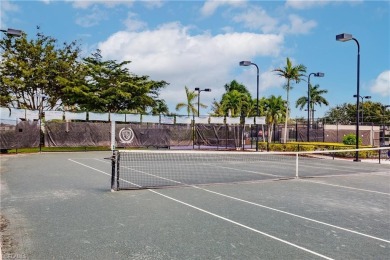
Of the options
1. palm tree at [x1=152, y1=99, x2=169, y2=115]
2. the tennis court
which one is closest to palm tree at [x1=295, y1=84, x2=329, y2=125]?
palm tree at [x1=152, y1=99, x2=169, y2=115]

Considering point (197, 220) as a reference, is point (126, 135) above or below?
above

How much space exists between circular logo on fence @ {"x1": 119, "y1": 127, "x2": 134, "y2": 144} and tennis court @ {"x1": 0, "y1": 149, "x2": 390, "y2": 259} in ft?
59.8

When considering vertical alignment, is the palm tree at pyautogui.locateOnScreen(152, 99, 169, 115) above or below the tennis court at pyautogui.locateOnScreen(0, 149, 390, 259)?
above

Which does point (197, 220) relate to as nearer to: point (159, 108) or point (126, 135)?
point (126, 135)

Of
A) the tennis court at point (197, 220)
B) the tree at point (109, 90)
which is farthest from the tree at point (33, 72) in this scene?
the tennis court at point (197, 220)

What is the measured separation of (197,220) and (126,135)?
25.0m

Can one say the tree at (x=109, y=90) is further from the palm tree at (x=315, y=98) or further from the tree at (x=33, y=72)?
the palm tree at (x=315, y=98)

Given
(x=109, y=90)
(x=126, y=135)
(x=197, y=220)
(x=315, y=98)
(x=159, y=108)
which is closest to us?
(x=197, y=220)

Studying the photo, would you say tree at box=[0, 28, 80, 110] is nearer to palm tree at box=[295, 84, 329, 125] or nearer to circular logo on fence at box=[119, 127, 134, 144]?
circular logo on fence at box=[119, 127, 134, 144]

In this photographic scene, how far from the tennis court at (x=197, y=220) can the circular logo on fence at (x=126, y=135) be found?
18236 millimetres

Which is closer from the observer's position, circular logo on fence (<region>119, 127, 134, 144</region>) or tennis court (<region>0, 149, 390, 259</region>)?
tennis court (<region>0, 149, 390, 259</region>)

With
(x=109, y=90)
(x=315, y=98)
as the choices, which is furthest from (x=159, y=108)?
(x=315, y=98)

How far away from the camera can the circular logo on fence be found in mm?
31656

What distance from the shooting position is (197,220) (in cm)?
764
